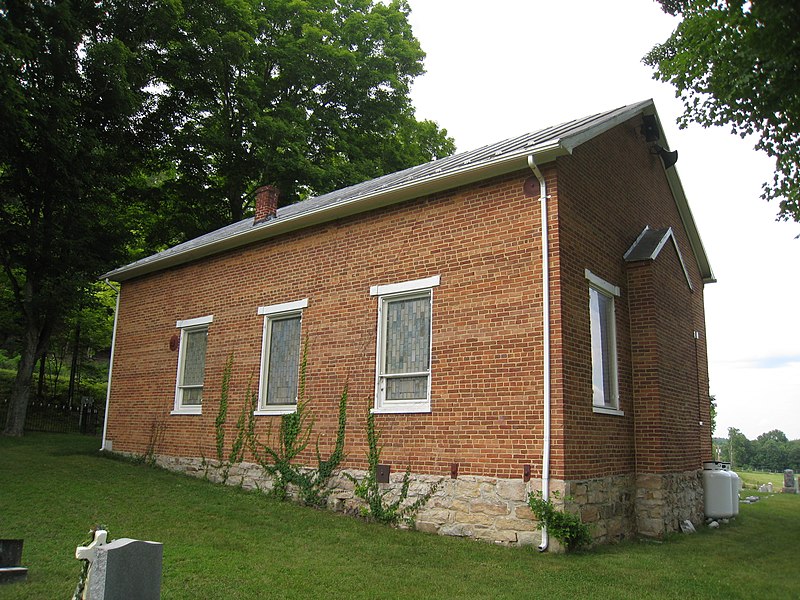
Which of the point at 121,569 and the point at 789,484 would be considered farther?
the point at 789,484

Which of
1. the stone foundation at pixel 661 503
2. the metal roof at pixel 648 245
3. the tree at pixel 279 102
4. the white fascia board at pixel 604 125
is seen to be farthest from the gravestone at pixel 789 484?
the tree at pixel 279 102

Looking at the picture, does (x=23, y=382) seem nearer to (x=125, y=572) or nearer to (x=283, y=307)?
(x=283, y=307)

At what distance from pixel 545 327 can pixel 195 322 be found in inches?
318

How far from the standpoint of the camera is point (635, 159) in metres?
11.9

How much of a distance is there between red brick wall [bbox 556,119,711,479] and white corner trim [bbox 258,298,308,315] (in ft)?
15.9

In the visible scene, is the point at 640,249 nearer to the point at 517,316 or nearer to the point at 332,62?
the point at 517,316

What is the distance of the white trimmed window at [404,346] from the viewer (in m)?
9.64

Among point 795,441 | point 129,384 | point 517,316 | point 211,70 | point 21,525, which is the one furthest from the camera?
point 795,441

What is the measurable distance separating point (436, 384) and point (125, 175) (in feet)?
50.4

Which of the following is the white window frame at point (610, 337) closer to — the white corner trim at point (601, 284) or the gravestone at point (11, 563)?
the white corner trim at point (601, 284)

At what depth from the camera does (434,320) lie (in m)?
9.55

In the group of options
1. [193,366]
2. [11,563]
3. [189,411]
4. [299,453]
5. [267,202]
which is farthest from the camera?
[267,202]

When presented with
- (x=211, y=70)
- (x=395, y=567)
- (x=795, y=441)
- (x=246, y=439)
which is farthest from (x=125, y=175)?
(x=795, y=441)

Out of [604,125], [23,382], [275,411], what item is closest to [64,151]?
[23,382]
